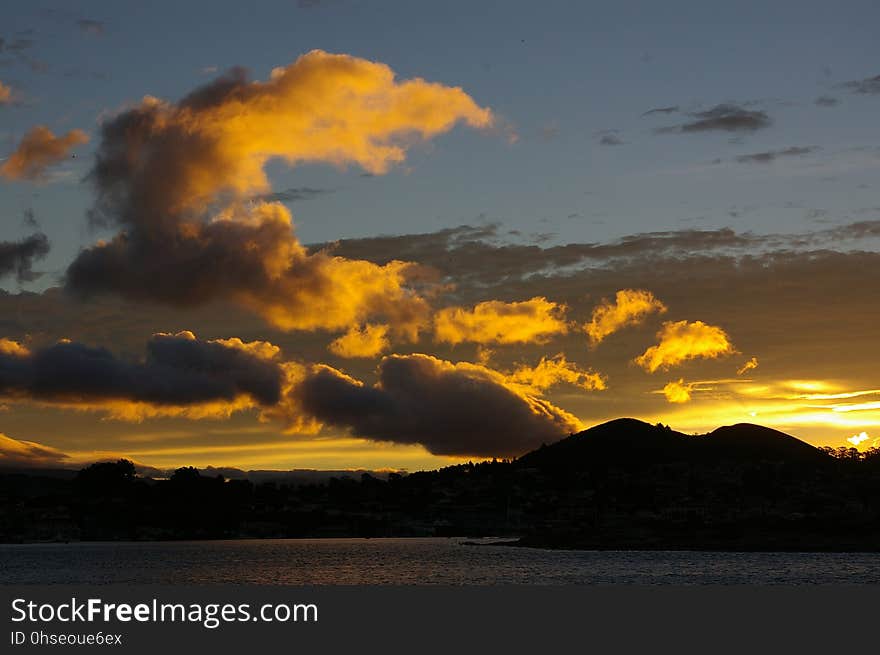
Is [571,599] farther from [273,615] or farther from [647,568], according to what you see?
[647,568]

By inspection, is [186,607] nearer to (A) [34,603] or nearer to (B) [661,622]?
(A) [34,603]

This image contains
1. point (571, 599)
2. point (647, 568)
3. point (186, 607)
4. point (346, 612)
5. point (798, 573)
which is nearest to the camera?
point (346, 612)

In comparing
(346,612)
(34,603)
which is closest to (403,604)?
(346,612)

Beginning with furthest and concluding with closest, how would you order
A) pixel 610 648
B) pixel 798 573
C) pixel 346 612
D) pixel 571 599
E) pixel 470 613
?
pixel 798 573 < pixel 571 599 < pixel 470 613 < pixel 346 612 < pixel 610 648

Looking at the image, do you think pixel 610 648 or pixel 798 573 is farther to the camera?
pixel 798 573

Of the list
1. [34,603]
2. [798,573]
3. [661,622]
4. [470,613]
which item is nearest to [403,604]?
[470,613]

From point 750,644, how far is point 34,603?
51170 millimetres

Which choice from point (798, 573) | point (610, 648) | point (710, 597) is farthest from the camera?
point (798, 573)

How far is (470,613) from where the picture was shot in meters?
87.4

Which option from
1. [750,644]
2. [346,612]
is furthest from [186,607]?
[750,644]

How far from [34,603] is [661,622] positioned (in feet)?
150

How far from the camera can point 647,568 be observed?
199625mm

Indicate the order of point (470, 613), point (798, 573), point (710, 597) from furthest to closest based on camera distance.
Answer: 1. point (798, 573)
2. point (710, 597)
3. point (470, 613)

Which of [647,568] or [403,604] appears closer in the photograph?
[403,604]
